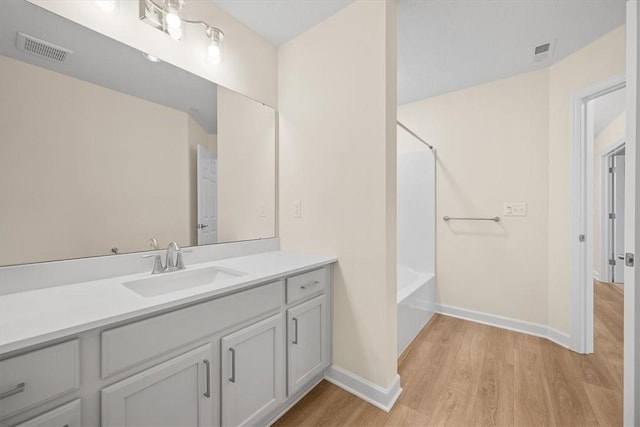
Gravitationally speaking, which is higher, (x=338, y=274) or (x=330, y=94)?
(x=330, y=94)

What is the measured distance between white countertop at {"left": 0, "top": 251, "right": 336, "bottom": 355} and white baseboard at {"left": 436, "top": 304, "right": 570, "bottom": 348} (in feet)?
7.41

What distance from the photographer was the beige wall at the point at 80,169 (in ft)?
3.34

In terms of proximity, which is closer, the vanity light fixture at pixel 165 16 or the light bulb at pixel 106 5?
the light bulb at pixel 106 5

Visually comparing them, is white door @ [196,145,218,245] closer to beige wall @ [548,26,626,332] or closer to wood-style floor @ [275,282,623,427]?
wood-style floor @ [275,282,623,427]

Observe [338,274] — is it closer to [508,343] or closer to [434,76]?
[508,343]

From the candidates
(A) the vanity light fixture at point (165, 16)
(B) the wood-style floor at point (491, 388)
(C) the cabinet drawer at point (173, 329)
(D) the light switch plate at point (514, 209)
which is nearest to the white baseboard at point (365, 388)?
(B) the wood-style floor at point (491, 388)

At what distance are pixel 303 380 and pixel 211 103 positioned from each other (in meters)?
1.76

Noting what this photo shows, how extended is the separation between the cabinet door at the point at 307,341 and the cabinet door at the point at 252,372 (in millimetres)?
72

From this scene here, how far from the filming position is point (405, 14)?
1720 millimetres

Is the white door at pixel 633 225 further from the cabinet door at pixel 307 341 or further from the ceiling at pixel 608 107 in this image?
the ceiling at pixel 608 107

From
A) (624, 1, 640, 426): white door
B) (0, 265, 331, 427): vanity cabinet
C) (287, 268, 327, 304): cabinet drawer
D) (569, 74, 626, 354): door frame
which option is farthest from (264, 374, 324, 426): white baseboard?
(569, 74, 626, 354): door frame

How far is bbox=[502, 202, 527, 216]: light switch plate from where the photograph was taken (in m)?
2.44

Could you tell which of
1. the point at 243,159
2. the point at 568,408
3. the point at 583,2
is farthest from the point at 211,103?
the point at 568,408

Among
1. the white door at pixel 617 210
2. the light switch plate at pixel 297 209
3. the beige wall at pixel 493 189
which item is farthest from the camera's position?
the white door at pixel 617 210
